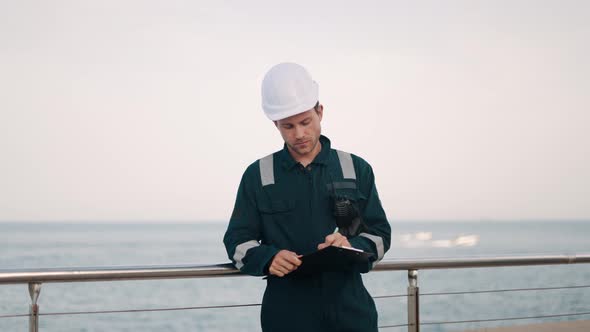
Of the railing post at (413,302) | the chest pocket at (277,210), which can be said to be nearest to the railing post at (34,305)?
the chest pocket at (277,210)

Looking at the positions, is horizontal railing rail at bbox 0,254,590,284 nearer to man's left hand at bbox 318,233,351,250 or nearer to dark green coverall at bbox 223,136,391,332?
dark green coverall at bbox 223,136,391,332

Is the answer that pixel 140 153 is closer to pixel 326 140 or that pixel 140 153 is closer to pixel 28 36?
pixel 28 36

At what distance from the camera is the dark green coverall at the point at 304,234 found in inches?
81.0

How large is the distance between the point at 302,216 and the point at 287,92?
1.25 ft

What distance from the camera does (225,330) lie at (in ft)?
63.9

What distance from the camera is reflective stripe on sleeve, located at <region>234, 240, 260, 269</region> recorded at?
6.90ft

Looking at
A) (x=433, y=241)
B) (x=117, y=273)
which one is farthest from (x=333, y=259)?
(x=433, y=241)

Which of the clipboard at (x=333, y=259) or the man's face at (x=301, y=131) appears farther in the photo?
the man's face at (x=301, y=131)

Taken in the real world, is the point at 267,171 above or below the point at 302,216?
above

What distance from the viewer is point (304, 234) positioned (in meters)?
2.10

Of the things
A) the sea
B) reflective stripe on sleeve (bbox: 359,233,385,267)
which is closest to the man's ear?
reflective stripe on sleeve (bbox: 359,233,385,267)

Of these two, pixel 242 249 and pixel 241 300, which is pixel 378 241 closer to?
pixel 242 249

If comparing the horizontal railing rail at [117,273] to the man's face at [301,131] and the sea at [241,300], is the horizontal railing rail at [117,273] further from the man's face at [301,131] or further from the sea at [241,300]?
the sea at [241,300]

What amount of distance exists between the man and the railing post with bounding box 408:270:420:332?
96 centimetres
